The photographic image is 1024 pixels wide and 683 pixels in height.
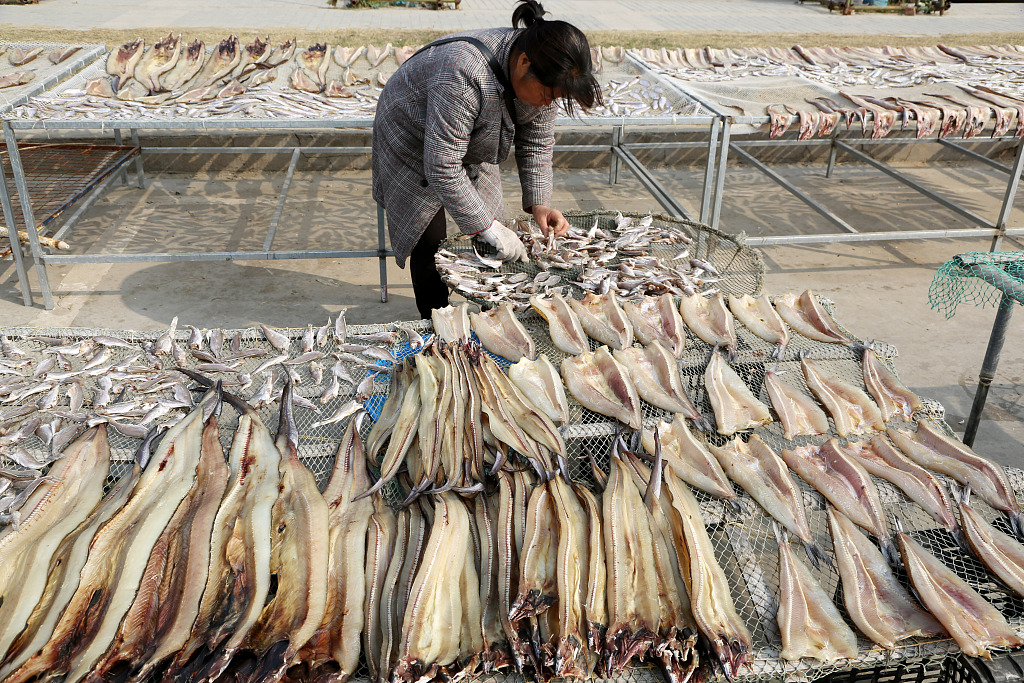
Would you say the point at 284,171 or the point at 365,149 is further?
the point at 284,171

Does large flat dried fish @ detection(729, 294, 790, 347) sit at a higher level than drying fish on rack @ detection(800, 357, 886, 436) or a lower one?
higher

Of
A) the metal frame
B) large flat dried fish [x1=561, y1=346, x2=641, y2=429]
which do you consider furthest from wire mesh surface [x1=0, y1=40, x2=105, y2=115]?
large flat dried fish [x1=561, y1=346, x2=641, y2=429]

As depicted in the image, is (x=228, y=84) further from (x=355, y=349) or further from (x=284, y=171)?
(x=355, y=349)

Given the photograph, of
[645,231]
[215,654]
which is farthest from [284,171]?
[215,654]

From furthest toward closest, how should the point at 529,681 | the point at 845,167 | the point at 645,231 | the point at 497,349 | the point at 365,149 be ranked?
the point at 845,167, the point at 365,149, the point at 645,231, the point at 497,349, the point at 529,681

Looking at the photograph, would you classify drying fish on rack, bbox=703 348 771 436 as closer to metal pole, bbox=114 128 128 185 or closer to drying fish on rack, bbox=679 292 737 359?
drying fish on rack, bbox=679 292 737 359

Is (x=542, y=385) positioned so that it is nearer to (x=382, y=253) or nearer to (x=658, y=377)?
(x=658, y=377)

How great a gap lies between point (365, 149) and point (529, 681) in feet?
22.5

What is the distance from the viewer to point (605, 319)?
3.20 meters

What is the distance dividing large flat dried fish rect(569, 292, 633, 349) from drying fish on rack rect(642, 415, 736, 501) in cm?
58

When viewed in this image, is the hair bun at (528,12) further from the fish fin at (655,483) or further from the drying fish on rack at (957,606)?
the drying fish on rack at (957,606)

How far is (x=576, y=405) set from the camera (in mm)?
2672

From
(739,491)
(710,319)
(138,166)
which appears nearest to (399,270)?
(138,166)

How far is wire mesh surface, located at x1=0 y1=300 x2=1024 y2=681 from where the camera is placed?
73.9 inches
